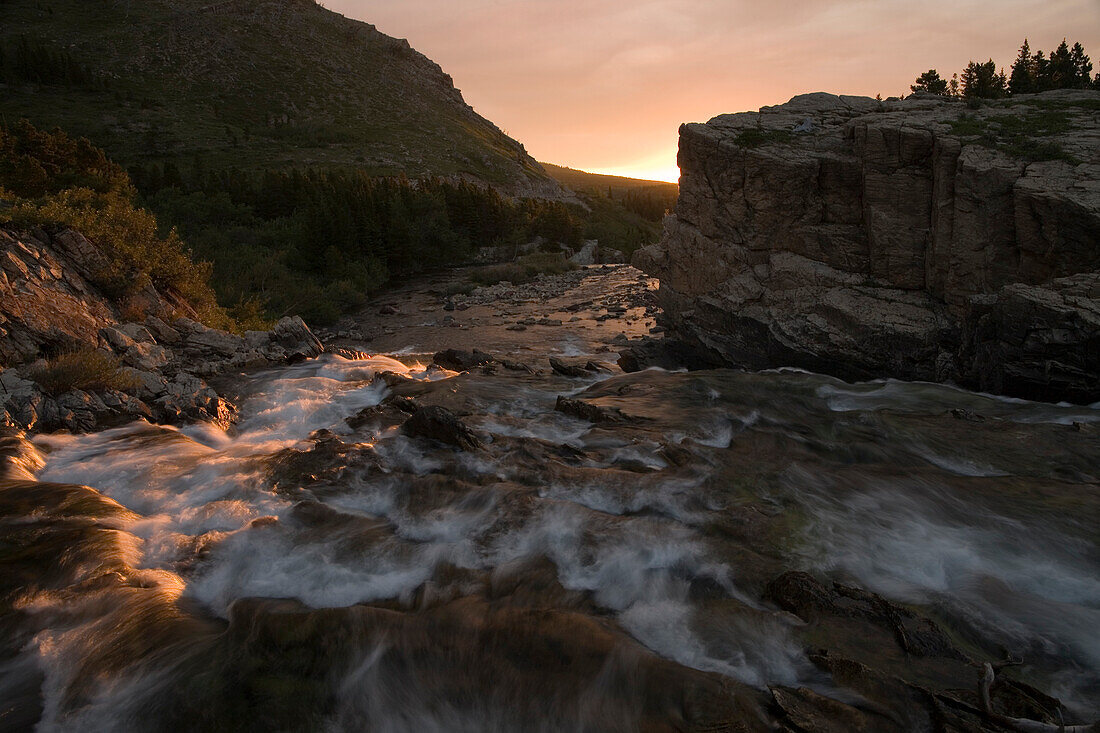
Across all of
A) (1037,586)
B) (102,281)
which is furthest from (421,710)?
(102,281)

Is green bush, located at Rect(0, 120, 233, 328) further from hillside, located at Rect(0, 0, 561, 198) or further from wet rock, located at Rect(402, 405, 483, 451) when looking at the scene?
hillside, located at Rect(0, 0, 561, 198)

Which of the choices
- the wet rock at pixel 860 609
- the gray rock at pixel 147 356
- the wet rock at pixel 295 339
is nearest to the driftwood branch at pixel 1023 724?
the wet rock at pixel 860 609

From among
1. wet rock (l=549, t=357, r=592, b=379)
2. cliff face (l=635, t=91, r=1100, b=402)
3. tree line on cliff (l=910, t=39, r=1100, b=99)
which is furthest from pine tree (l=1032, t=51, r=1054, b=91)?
wet rock (l=549, t=357, r=592, b=379)

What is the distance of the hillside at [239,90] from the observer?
76.1m

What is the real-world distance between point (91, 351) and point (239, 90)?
355ft

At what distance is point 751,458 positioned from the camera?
36.3 ft

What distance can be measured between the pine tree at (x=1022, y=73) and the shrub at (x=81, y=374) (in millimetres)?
43815

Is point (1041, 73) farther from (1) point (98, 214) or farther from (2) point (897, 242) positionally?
(1) point (98, 214)

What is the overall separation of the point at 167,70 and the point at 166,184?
6794 centimetres

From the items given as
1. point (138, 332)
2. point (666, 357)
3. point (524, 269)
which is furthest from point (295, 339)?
point (524, 269)

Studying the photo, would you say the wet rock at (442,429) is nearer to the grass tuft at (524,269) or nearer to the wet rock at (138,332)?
the wet rock at (138,332)

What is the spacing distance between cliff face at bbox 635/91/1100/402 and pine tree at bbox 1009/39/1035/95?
16522 millimetres

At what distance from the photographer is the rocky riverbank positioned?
38.2 ft

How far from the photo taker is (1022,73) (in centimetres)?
3184
